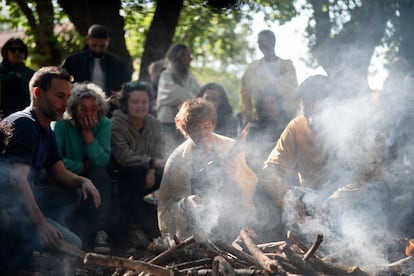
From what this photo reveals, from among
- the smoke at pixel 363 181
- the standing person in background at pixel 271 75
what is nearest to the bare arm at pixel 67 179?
the smoke at pixel 363 181

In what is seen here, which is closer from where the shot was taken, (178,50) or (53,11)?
(178,50)

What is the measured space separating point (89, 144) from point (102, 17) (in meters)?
3.70

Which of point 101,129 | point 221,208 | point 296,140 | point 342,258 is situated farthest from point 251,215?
point 101,129

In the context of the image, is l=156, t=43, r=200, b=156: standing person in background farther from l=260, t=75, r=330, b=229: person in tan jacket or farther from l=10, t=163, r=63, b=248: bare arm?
l=10, t=163, r=63, b=248: bare arm

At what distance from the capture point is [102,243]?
5.39m

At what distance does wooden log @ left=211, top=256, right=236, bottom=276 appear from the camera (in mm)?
3367

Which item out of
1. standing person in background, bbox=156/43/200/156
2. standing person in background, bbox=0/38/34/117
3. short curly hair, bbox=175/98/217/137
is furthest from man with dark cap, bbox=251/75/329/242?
standing person in background, bbox=0/38/34/117

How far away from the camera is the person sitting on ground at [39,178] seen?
4.16m

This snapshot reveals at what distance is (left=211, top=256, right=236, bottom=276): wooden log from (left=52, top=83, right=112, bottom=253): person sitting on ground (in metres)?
2.21

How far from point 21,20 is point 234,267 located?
9168 mm

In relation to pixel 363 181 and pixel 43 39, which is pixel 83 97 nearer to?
pixel 363 181

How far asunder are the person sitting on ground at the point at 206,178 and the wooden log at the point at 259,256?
0.67 m

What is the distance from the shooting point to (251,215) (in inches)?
194

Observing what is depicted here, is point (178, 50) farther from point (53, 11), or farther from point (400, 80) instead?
point (53, 11)
